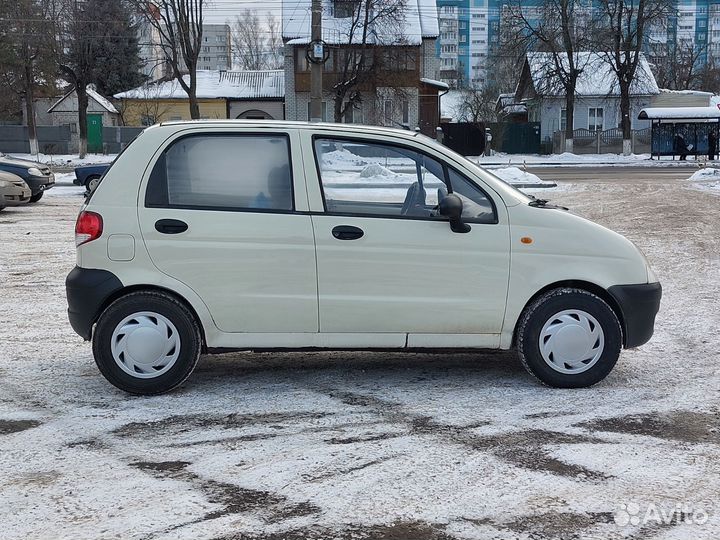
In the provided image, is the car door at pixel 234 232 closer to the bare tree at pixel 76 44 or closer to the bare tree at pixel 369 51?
the bare tree at pixel 76 44

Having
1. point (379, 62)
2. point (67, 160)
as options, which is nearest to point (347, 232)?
point (67, 160)

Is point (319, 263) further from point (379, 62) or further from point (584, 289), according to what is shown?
point (379, 62)

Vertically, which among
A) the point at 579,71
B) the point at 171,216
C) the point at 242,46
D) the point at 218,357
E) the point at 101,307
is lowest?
the point at 218,357

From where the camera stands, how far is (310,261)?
5.55m

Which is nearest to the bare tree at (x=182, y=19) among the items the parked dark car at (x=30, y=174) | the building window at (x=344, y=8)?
the building window at (x=344, y=8)

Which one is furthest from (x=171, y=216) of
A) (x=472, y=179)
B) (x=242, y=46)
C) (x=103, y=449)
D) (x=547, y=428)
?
(x=242, y=46)

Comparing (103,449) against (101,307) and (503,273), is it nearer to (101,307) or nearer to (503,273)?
(101,307)

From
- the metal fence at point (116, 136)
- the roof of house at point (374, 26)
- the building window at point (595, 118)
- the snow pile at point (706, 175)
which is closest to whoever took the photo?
the snow pile at point (706, 175)

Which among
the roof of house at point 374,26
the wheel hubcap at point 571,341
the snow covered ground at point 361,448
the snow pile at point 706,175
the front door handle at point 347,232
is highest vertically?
the roof of house at point 374,26

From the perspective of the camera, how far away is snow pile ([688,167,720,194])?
23319 millimetres

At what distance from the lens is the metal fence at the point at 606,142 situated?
2045 inches

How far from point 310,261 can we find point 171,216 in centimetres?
96

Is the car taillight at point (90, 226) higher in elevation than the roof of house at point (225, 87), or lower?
lower

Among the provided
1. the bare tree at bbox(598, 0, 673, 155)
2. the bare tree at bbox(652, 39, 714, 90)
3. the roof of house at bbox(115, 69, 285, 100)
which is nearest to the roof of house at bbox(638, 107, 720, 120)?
the bare tree at bbox(598, 0, 673, 155)
